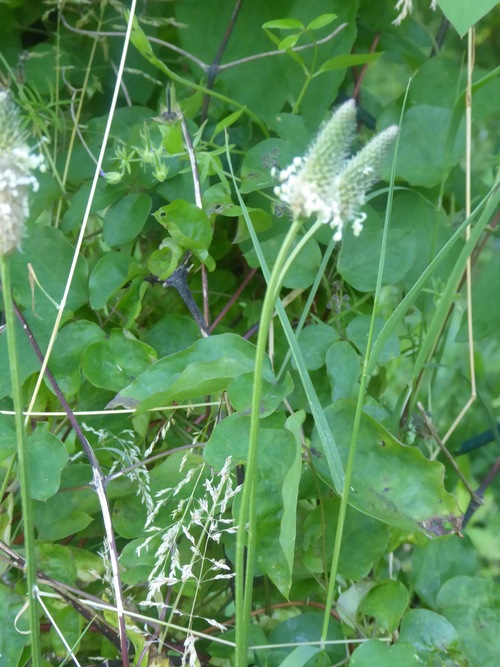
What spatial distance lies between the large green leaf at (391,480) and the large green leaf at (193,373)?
95mm

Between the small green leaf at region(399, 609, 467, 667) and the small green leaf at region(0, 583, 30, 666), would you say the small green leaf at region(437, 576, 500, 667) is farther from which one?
the small green leaf at region(0, 583, 30, 666)

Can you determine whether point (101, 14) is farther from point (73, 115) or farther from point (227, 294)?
point (227, 294)

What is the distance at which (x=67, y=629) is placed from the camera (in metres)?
0.72

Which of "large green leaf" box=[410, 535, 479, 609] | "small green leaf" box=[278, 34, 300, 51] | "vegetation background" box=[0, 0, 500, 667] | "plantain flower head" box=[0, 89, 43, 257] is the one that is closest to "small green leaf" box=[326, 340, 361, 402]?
"vegetation background" box=[0, 0, 500, 667]

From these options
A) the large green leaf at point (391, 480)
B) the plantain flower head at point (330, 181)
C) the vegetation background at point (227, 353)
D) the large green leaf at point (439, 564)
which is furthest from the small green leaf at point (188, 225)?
the large green leaf at point (439, 564)

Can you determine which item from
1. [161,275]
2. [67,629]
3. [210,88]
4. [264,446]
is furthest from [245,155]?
[67,629]

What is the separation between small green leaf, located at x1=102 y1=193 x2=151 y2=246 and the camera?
809mm

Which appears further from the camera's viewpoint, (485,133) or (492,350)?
(492,350)

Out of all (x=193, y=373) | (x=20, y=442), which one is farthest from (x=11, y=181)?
(x=193, y=373)

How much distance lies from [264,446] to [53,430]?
0.26m

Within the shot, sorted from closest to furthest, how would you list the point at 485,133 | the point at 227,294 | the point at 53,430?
the point at 53,430, the point at 227,294, the point at 485,133

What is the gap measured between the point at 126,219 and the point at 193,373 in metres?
0.27

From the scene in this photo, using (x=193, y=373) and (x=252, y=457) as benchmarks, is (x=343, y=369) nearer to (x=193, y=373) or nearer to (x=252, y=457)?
(x=193, y=373)

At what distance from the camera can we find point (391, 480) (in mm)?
665
